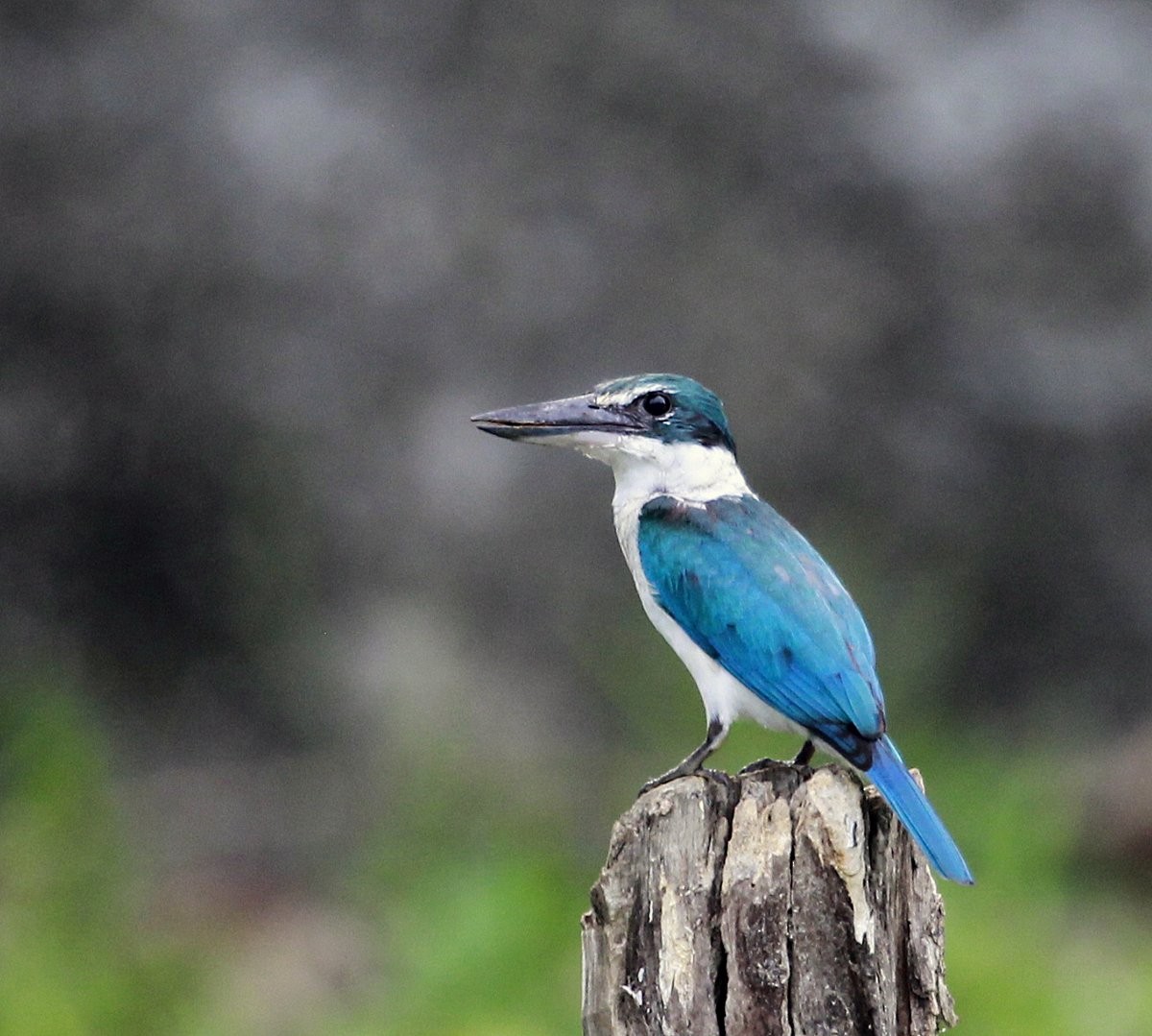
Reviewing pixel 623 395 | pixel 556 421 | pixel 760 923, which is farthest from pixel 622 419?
pixel 760 923

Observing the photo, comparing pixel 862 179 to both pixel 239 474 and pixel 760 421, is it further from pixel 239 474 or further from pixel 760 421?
pixel 239 474

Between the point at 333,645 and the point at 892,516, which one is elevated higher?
the point at 892,516

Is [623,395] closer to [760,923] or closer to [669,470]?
[669,470]

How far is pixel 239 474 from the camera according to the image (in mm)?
8148

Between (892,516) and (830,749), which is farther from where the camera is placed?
(892,516)

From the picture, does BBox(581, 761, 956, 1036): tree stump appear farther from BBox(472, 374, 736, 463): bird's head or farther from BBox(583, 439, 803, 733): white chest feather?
BBox(472, 374, 736, 463): bird's head

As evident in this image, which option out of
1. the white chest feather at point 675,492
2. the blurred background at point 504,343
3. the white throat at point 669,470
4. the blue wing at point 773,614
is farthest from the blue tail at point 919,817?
the blurred background at point 504,343

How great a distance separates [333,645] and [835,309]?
2.73m

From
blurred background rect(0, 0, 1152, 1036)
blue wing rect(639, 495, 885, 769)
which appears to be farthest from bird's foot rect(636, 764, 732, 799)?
blurred background rect(0, 0, 1152, 1036)

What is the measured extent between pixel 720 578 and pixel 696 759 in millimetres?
438

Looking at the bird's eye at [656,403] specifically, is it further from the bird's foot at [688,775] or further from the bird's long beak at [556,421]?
the bird's foot at [688,775]

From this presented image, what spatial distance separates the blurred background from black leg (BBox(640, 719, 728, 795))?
392cm

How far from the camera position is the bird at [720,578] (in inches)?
149

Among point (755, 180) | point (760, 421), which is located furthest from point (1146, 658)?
point (755, 180)
